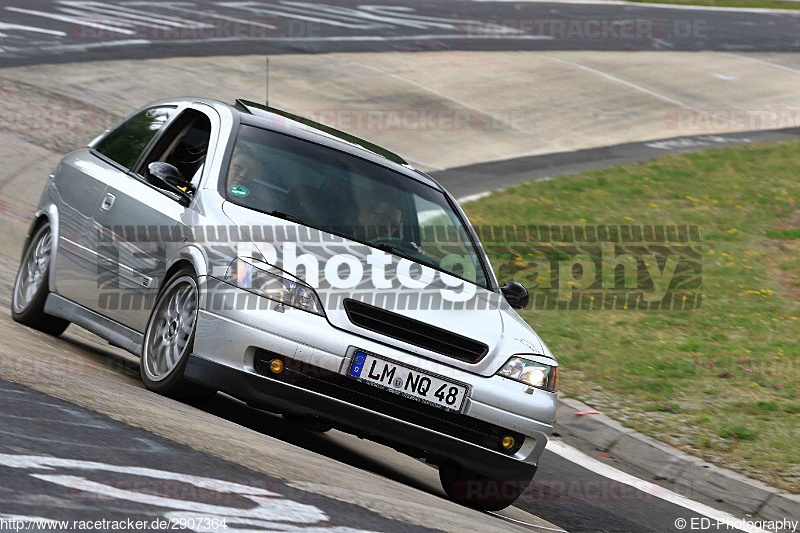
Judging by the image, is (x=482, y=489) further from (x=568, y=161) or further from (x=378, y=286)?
(x=568, y=161)

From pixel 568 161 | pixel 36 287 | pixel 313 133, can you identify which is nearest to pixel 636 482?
pixel 313 133

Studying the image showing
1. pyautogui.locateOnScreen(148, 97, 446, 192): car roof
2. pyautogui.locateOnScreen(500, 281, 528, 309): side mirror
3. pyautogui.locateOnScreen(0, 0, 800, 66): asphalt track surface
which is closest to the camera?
pyautogui.locateOnScreen(500, 281, 528, 309): side mirror

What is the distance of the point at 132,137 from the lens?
7.69 meters

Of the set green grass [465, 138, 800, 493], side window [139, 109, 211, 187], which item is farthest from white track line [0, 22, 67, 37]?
side window [139, 109, 211, 187]

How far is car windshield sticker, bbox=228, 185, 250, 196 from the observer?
21.2 feet

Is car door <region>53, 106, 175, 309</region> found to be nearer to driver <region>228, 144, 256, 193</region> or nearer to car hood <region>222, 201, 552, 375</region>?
driver <region>228, 144, 256, 193</region>

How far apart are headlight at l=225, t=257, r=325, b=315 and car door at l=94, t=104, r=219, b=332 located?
24.4 inches

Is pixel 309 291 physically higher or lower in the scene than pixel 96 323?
higher

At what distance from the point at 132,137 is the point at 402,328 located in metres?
2.89

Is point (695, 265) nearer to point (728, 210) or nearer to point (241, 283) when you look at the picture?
point (728, 210)

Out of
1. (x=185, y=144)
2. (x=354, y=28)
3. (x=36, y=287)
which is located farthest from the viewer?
(x=354, y=28)

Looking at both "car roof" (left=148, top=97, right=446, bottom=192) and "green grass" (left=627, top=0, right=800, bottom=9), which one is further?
"green grass" (left=627, top=0, right=800, bottom=9)

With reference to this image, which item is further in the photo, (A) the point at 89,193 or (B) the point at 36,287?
(B) the point at 36,287

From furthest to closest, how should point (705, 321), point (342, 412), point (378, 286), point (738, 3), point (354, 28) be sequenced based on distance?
1. point (738, 3)
2. point (354, 28)
3. point (705, 321)
4. point (378, 286)
5. point (342, 412)
